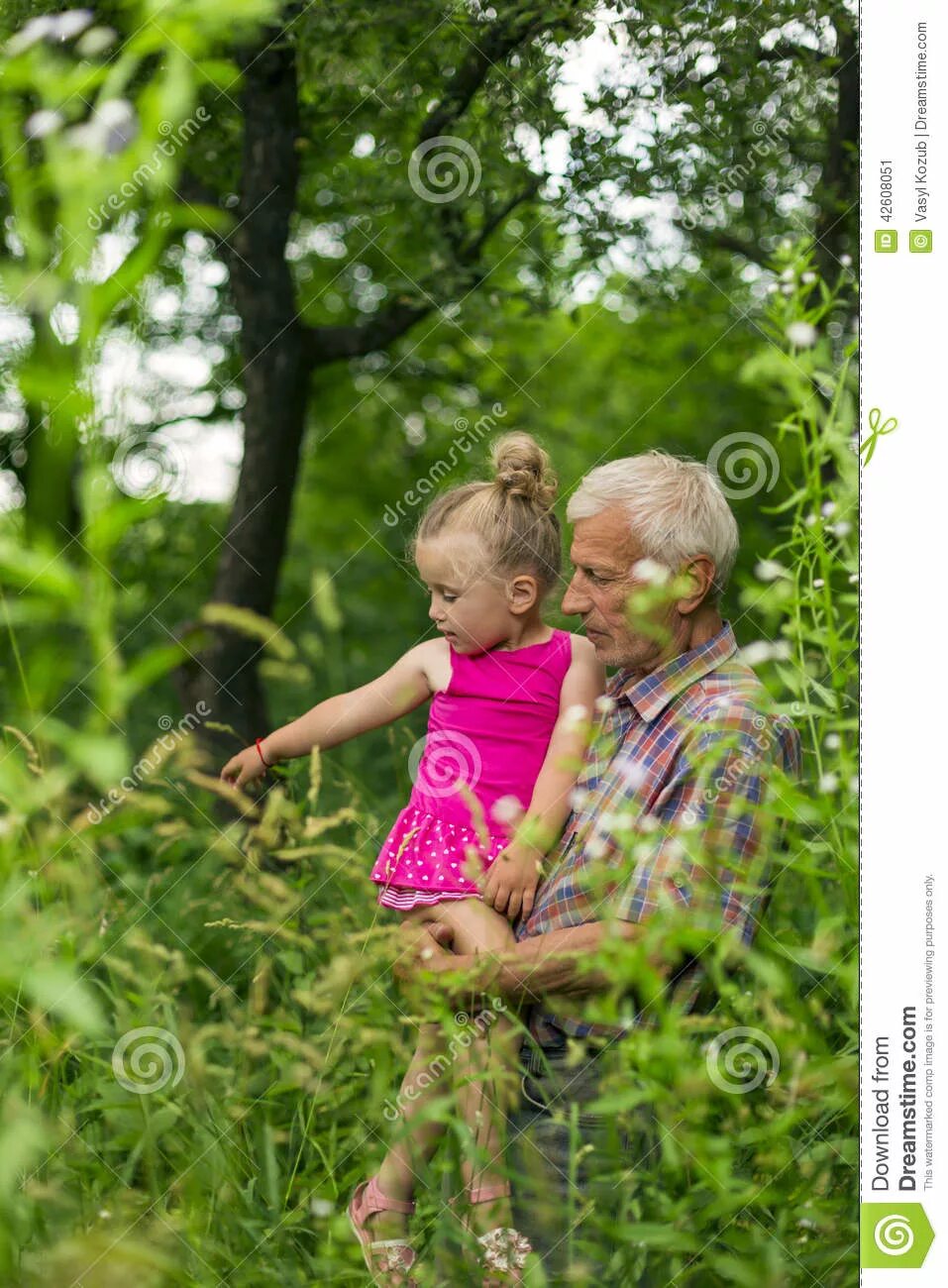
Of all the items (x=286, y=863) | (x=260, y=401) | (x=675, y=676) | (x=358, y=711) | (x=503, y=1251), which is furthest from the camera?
(x=260, y=401)

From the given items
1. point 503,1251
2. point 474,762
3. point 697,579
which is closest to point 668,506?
point 697,579

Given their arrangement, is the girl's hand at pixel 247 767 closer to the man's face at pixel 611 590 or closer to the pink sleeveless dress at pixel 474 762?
the pink sleeveless dress at pixel 474 762

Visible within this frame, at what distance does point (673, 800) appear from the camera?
2430mm

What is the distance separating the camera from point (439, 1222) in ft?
7.48

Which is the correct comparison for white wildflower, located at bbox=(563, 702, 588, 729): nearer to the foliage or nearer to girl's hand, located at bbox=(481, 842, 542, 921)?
girl's hand, located at bbox=(481, 842, 542, 921)

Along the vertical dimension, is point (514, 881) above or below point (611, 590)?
below

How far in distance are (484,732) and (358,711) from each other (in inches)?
12.5

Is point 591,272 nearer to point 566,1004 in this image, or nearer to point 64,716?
point 566,1004

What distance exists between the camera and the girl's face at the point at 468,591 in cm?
268

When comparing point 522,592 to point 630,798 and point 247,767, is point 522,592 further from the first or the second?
point 247,767
